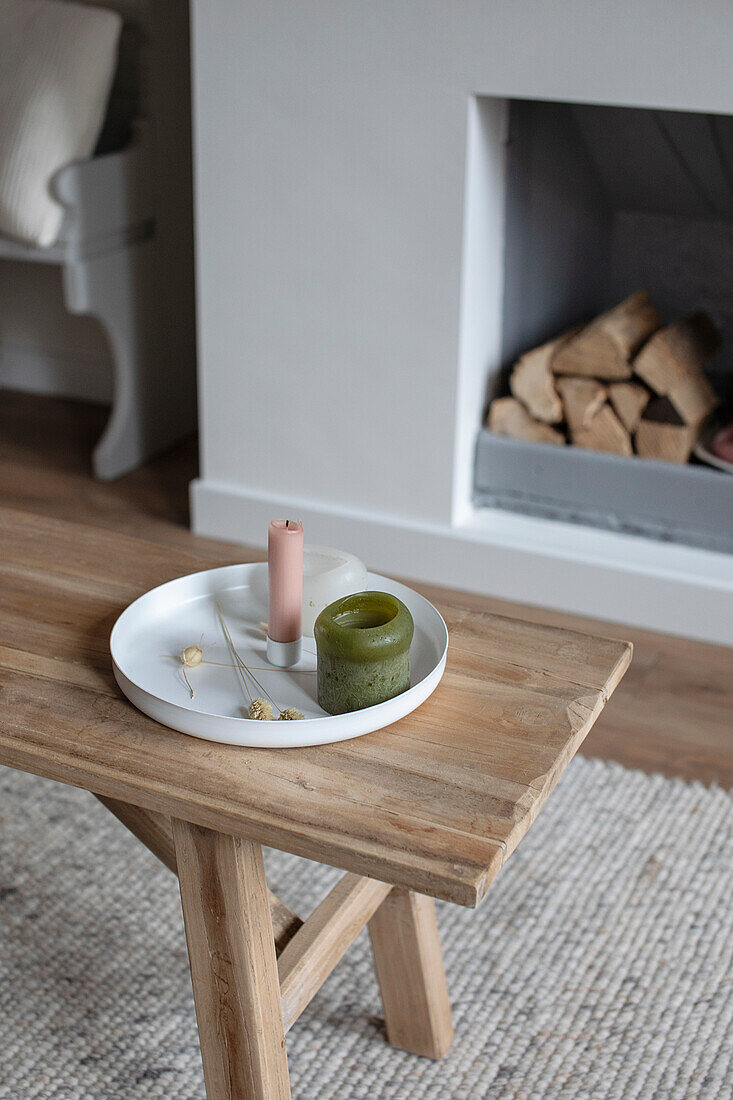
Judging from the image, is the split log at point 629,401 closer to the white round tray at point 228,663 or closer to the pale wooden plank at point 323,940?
the white round tray at point 228,663

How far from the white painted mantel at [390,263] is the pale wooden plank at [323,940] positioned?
1142 mm

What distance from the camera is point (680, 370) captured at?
2.29m

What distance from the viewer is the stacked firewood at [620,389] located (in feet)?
7.45

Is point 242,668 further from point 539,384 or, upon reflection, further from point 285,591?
point 539,384

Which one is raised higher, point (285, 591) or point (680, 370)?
point (285, 591)

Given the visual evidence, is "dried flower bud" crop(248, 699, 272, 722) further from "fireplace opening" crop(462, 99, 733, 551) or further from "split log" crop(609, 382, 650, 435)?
"split log" crop(609, 382, 650, 435)

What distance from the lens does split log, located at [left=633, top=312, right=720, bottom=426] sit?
2.27 meters

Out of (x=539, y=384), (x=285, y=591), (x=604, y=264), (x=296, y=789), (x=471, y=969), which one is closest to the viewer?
(x=296, y=789)

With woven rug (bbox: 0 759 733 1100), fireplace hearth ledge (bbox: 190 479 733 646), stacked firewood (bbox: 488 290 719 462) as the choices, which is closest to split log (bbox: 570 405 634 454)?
stacked firewood (bbox: 488 290 719 462)

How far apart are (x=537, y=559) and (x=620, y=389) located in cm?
36

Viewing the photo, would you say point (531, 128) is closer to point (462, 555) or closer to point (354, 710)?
point (462, 555)

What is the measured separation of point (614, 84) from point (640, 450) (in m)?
0.67

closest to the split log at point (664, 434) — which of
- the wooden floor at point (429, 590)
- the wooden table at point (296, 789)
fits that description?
the wooden floor at point (429, 590)

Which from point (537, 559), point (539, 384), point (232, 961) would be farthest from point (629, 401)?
point (232, 961)
